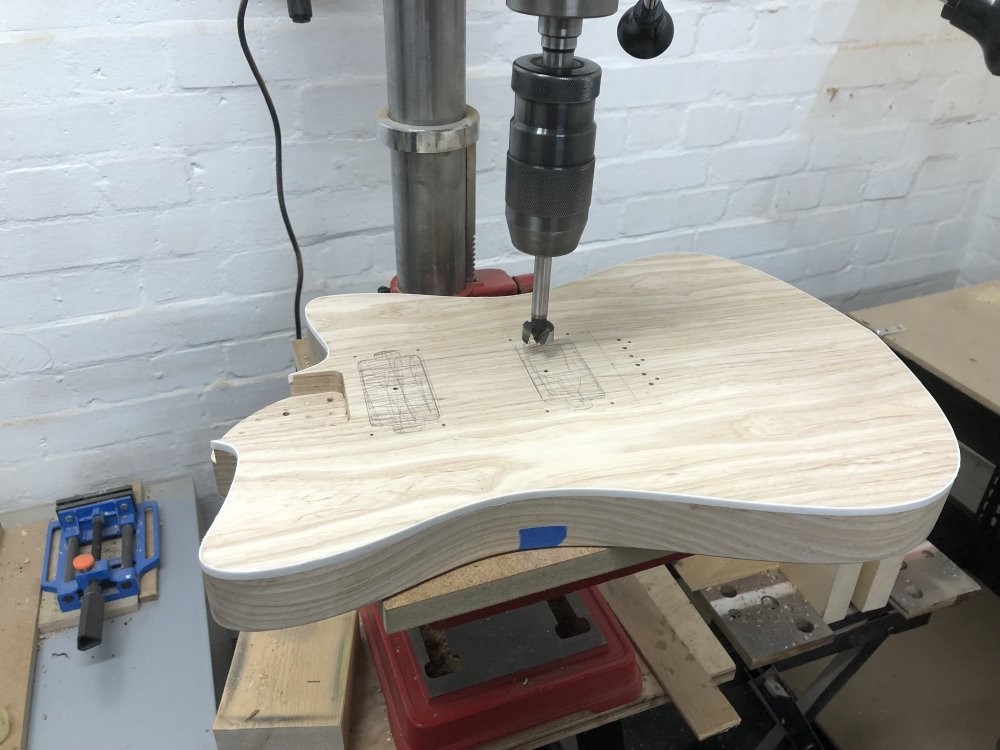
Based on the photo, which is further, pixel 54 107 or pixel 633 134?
pixel 633 134

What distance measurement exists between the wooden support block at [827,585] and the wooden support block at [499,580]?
1.28 feet

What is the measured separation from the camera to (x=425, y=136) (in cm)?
71

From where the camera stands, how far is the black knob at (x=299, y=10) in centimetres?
86

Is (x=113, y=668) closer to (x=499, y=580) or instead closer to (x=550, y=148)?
(x=499, y=580)

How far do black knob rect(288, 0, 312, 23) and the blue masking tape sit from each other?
25.6 inches

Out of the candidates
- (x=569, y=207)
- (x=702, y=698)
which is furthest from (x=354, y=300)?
(x=702, y=698)

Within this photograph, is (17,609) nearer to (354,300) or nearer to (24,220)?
(24,220)

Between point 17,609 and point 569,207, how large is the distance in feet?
2.89

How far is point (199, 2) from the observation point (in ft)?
2.95

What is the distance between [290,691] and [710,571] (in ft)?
1.75

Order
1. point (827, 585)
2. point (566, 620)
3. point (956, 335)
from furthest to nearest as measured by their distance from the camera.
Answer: point (956, 335) → point (827, 585) → point (566, 620)

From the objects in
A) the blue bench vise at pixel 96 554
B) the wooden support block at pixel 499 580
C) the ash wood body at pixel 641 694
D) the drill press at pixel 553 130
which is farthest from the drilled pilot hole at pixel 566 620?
the blue bench vise at pixel 96 554

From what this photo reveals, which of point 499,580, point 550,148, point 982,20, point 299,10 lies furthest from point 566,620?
point 299,10

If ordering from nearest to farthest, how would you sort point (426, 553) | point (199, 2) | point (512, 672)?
1. point (426, 553)
2. point (512, 672)
3. point (199, 2)
